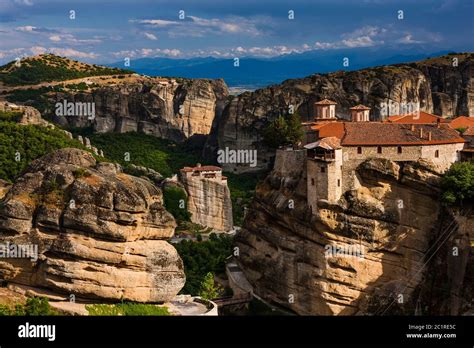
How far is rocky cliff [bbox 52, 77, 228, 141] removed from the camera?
296 ft

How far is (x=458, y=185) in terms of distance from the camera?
126 ft

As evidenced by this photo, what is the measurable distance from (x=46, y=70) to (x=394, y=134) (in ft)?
288

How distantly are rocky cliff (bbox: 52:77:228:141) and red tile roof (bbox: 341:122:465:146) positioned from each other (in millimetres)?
49815

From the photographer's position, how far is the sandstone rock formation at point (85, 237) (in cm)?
2342

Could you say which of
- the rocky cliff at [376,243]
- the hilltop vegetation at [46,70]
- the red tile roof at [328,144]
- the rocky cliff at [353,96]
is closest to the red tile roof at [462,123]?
the rocky cliff at [376,243]

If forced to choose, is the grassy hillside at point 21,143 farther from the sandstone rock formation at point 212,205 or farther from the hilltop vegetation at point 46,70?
the hilltop vegetation at point 46,70

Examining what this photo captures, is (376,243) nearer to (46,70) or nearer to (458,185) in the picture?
(458,185)

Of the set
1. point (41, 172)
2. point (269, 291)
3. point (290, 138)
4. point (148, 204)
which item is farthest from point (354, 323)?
point (290, 138)

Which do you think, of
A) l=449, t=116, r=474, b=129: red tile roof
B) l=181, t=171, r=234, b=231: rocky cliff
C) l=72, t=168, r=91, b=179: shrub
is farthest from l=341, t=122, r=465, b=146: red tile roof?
l=181, t=171, r=234, b=231: rocky cliff

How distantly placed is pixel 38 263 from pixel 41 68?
101 m

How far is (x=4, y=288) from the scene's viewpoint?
2323cm

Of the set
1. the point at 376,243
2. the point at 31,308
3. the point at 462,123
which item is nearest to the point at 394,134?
the point at 376,243

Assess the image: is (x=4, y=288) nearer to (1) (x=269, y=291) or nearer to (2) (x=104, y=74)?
(1) (x=269, y=291)

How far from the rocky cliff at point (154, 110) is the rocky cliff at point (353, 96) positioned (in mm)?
7490
